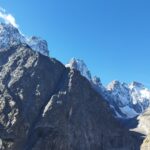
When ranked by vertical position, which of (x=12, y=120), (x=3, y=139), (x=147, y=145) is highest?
(x=12, y=120)

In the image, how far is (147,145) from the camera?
2456cm

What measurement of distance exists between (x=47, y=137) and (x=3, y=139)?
23295 mm

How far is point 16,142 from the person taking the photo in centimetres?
18900

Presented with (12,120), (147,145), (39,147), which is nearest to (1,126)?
(12,120)

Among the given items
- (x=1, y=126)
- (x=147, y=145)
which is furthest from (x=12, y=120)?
(x=147, y=145)

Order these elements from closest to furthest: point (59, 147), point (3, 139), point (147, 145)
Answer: point (147, 145), point (3, 139), point (59, 147)

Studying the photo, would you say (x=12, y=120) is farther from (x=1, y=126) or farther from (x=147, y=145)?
(x=147, y=145)

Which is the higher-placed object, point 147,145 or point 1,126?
point 1,126

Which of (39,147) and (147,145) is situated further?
(39,147)

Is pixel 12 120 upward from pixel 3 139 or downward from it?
upward

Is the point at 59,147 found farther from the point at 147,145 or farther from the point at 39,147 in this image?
the point at 147,145

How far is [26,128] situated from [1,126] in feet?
40.4

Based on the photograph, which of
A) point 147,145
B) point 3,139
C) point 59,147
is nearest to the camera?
point 147,145

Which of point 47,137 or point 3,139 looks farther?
point 47,137
